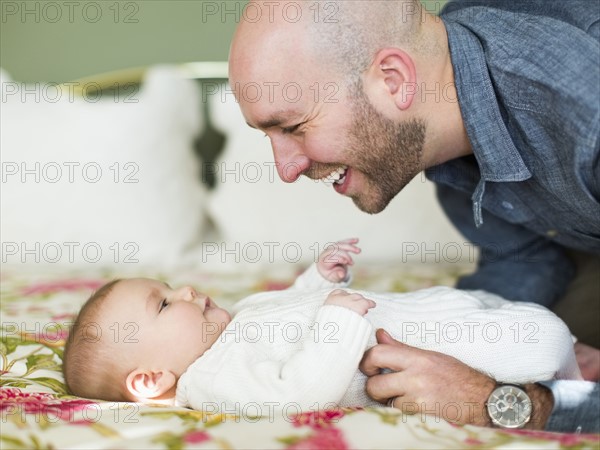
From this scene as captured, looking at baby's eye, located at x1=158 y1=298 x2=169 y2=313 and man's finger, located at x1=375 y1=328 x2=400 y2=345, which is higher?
baby's eye, located at x1=158 y1=298 x2=169 y2=313

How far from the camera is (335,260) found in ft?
4.90

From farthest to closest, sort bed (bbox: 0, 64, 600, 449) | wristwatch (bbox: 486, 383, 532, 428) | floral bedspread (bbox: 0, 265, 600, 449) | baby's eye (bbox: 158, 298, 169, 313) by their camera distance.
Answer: bed (bbox: 0, 64, 600, 449) → baby's eye (bbox: 158, 298, 169, 313) → wristwatch (bbox: 486, 383, 532, 428) → floral bedspread (bbox: 0, 265, 600, 449)

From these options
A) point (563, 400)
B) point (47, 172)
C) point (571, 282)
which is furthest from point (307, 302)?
point (47, 172)

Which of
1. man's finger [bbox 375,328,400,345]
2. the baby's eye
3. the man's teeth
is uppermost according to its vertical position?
the man's teeth

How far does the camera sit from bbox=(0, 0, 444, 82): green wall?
273 centimetres

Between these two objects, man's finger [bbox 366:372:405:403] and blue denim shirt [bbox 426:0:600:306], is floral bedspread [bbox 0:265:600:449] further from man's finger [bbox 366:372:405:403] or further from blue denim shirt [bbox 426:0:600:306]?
blue denim shirt [bbox 426:0:600:306]

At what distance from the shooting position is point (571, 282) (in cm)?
184

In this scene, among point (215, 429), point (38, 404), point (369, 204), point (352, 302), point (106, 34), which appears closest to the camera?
point (215, 429)

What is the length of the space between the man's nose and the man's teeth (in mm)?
68

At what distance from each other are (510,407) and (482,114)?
0.57 metres

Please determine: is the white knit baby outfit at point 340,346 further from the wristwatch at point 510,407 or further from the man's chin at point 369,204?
the man's chin at point 369,204

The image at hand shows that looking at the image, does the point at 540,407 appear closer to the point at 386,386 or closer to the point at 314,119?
the point at 386,386

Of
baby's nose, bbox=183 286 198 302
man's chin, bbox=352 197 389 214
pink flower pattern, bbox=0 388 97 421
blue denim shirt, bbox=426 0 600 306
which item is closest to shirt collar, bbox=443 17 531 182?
blue denim shirt, bbox=426 0 600 306

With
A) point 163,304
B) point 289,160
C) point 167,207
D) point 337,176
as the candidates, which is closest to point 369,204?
point 337,176
